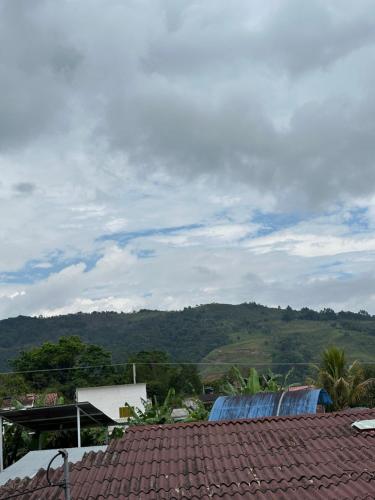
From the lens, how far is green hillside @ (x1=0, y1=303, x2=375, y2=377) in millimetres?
114406

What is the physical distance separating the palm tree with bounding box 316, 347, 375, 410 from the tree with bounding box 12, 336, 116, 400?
4051cm

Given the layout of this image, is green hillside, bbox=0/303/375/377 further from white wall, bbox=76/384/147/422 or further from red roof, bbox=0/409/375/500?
red roof, bbox=0/409/375/500

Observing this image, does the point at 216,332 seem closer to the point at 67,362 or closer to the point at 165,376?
the point at 67,362

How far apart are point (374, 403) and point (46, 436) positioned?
24729 millimetres

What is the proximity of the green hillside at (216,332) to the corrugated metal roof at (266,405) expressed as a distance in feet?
296

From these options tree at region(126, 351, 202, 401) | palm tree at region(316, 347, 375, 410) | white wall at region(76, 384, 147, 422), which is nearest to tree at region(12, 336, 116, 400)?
tree at region(126, 351, 202, 401)

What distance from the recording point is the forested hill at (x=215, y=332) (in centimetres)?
11525

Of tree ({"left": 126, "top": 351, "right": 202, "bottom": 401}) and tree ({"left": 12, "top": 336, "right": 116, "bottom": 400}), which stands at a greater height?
tree ({"left": 12, "top": 336, "right": 116, "bottom": 400})

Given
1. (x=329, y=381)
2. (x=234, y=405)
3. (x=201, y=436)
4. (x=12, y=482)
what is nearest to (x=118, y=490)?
(x=12, y=482)

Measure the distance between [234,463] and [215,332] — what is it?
131m

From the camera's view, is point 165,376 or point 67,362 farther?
point 67,362

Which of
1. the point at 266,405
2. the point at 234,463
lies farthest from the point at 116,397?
the point at 234,463

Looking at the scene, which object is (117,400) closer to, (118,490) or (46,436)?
(46,436)

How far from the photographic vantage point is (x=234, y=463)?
780 cm
